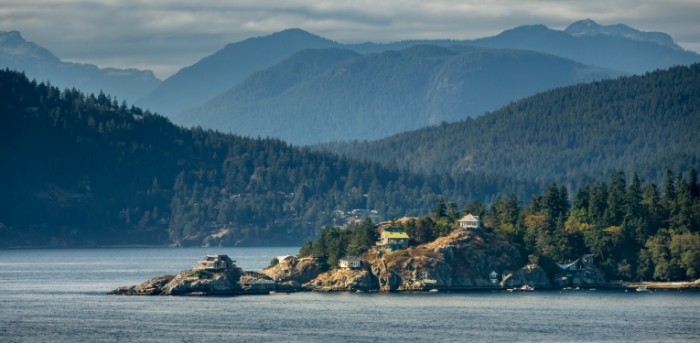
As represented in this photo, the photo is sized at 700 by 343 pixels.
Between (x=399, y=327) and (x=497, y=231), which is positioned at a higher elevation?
(x=497, y=231)

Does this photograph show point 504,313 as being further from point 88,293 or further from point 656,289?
point 88,293

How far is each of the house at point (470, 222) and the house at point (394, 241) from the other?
760 cm

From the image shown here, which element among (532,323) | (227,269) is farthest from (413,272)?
(532,323)

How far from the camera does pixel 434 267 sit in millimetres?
186250

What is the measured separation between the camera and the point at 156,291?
184750 millimetres

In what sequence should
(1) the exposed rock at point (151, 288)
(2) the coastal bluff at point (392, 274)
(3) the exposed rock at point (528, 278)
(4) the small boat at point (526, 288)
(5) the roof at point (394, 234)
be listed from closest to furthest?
(2) the coastal bluff at point (392, 274) → (1) the exposed rock at point (151, 288) → (4) the small boat at point (526, 288) → (3) the exposed rock at point (528, 278) → (5) the roof at point (394, 234)

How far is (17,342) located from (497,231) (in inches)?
3099

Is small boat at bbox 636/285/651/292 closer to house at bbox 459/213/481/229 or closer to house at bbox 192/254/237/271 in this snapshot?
house at bbox 459/213/481/229

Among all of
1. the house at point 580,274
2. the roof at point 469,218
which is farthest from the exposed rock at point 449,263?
the house at point 580,274

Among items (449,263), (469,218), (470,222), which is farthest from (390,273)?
(469,218)

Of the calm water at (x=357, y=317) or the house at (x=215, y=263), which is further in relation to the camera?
the house at (x=215, y=263)

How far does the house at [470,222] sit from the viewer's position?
19306 centimetres

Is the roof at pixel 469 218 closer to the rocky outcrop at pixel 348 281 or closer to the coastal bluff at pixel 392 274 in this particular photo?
the coastal bluff at pixel 392 274

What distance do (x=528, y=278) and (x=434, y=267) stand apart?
41.8 ft
